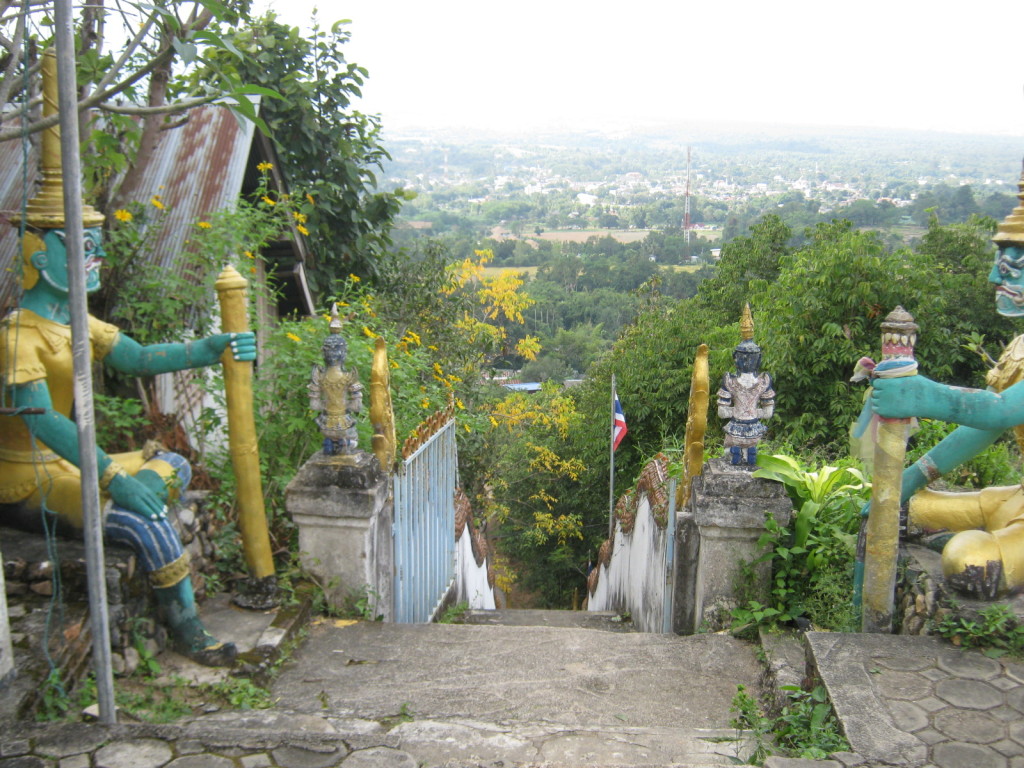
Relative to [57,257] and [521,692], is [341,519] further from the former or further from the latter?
[57,257]

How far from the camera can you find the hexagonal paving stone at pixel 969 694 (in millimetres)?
3359

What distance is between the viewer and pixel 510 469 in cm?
1983

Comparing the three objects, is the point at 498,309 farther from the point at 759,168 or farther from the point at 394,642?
the point at 759,168

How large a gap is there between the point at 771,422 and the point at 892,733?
7577 mm

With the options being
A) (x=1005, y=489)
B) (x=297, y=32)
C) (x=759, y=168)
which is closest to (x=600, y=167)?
(x=759, y=168)

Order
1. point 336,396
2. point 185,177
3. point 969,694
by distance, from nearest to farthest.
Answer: point 969,694
point 336,396
point 185,177

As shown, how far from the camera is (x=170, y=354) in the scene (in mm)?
4125

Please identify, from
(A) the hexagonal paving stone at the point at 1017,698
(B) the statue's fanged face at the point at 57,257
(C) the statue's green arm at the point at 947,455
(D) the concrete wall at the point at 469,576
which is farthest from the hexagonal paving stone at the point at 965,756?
(D) the concrete wall at the point at 469,576

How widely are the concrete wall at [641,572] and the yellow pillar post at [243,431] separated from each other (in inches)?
101

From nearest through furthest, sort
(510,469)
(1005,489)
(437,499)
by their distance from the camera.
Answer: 1. (1005,489)
2. (437,499)
3. (510,469)

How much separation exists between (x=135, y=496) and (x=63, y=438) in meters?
0.41

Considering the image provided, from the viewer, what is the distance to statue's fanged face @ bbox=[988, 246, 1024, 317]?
3727mm

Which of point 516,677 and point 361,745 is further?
point 516,677

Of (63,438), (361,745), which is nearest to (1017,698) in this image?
(361,745)
